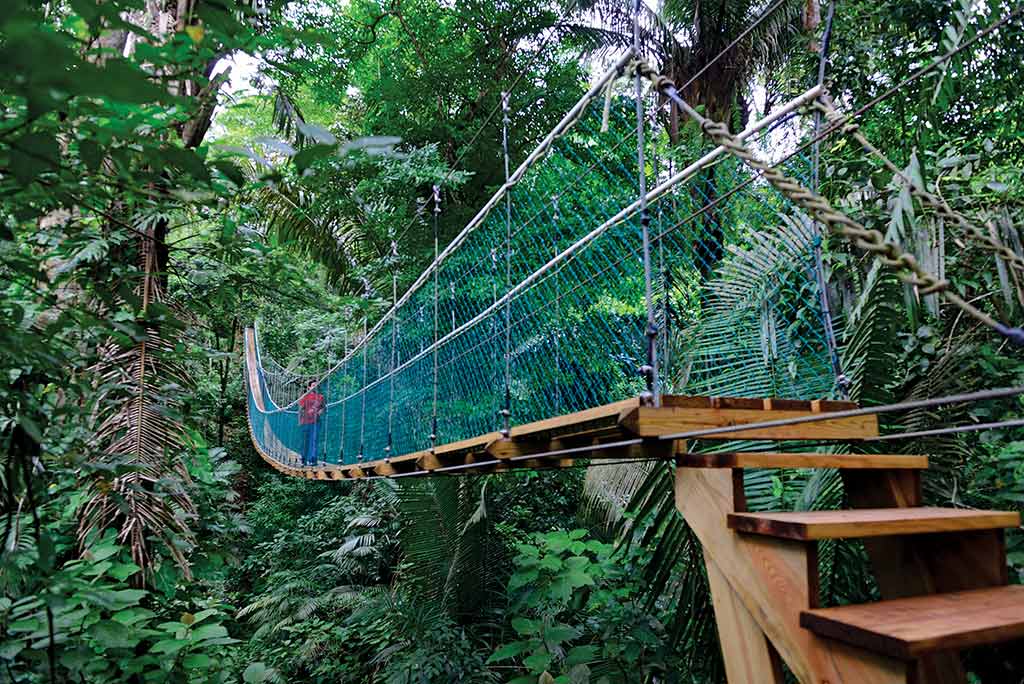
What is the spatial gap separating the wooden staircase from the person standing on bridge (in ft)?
13.2

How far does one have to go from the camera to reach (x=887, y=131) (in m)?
2.42

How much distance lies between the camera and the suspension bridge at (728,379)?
0.92m

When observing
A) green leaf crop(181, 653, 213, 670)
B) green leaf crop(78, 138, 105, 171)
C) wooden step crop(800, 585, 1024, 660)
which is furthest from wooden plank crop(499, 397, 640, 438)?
green leaf crop(181, 653, 213, 670)

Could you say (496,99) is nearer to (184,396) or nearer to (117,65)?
(184,396)

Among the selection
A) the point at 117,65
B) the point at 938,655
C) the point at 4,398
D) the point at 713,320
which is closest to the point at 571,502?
the point at 713,320

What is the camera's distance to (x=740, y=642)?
3.49ft

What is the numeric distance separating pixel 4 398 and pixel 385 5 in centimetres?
637

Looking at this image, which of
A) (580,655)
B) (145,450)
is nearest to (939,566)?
(580,655)

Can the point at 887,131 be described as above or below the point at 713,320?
above

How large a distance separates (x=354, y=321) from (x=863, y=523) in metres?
6.09

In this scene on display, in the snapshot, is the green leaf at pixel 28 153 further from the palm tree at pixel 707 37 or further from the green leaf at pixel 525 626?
the palm tree at pixel 707 37

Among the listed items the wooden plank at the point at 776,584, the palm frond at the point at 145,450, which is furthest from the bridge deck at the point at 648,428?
the palm frond at the point at 145,450

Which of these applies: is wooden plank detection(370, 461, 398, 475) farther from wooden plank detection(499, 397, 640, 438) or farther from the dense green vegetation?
wooden plank detection(499, 397, 640, 438)

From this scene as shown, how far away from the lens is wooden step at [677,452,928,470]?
1.18 metres
